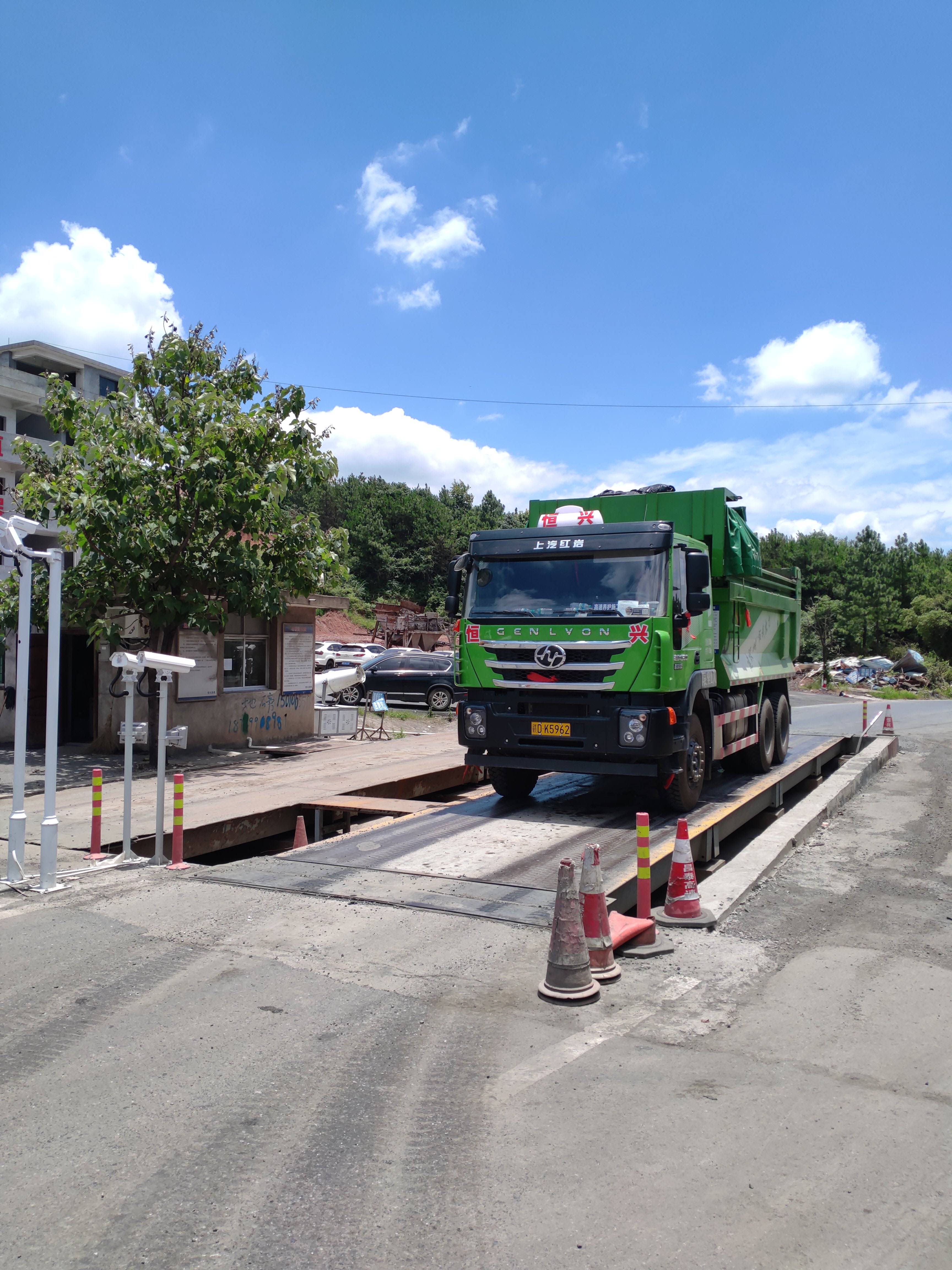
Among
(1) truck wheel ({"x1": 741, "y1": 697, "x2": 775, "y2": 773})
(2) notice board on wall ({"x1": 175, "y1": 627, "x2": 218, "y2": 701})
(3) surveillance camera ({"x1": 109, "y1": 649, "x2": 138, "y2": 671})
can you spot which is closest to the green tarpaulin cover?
(1) truck wheel ({"x1": 741, "y1": 697, "x2": 775, "y2": 773})

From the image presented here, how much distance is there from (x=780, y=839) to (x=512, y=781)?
2.90m

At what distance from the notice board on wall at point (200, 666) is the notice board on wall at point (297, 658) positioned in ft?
5.60

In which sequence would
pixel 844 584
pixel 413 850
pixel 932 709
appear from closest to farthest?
pixel 413 850 < pixel 932 709 < pixel 844 584

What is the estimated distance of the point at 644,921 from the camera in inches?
255

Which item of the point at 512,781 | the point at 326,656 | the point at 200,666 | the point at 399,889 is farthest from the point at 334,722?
the point at 326,656

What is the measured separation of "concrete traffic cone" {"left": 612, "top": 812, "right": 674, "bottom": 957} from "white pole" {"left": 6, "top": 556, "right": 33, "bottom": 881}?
15.8 feet

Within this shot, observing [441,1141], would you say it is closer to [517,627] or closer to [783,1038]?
[783,1038]

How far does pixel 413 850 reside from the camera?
8586 mm

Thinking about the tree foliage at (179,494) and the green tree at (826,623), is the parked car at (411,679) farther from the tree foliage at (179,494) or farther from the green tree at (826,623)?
the green tree at (826,623)

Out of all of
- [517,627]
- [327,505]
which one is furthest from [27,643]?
[327,505]

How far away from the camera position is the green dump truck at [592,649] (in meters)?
9.20

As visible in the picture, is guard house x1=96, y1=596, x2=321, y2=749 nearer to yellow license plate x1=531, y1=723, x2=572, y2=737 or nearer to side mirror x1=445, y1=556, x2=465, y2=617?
side mirror x1=445, y1=556, x2=465, y2=617

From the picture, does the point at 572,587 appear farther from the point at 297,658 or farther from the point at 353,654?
the point at 353,654

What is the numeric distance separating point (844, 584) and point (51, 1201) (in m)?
76.8
